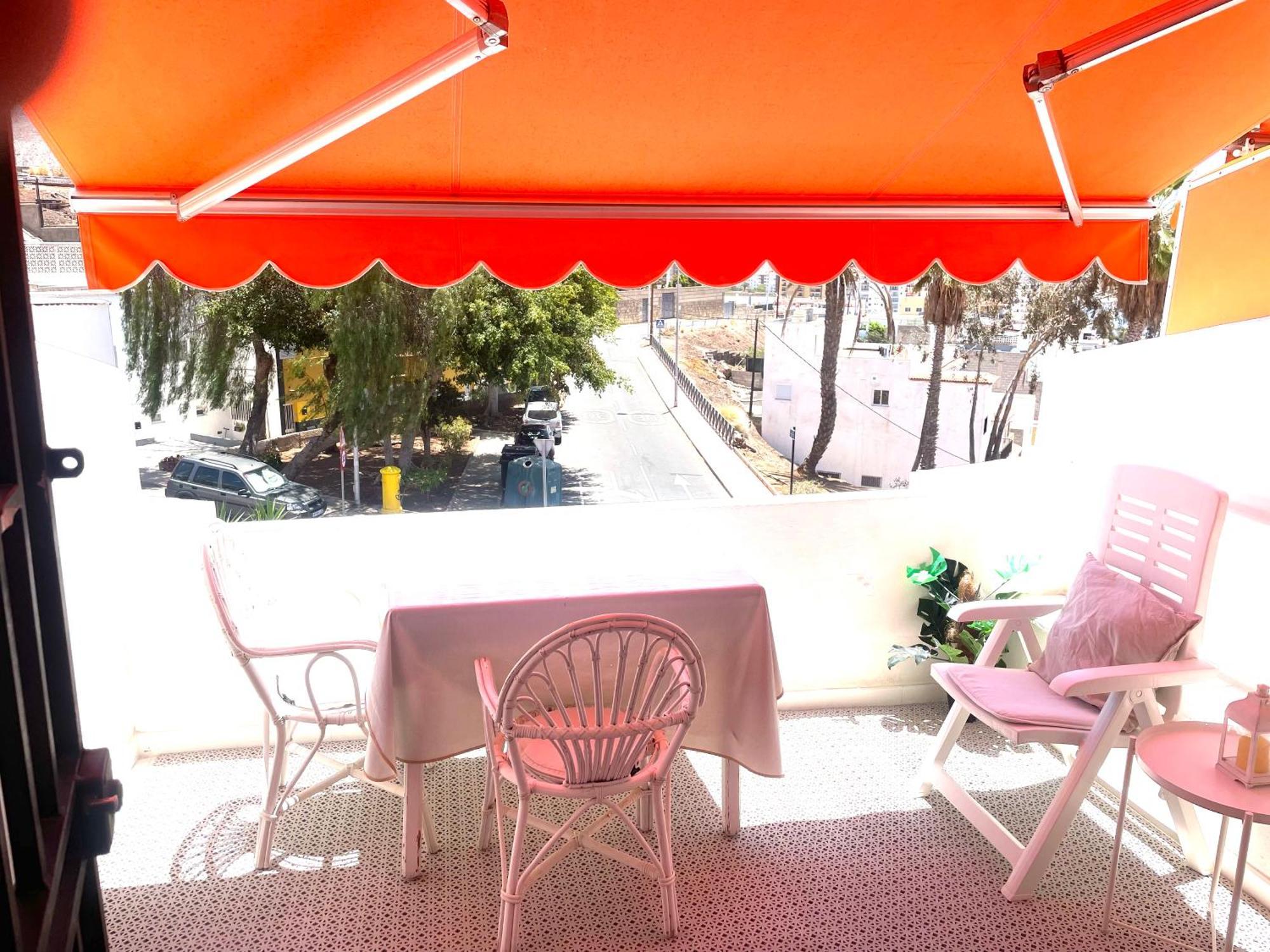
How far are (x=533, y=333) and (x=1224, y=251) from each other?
372 centimetres

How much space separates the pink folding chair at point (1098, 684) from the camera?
10.4ft

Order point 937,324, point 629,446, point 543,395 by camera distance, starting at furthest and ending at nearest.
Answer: point 937,324
point 543,395
point 629,446

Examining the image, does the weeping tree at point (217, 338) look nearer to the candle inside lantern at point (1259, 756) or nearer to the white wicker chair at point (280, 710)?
the white wicker chair at point (280, 710)

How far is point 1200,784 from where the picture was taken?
2.57 m

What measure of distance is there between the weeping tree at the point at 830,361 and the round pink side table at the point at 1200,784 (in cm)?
339

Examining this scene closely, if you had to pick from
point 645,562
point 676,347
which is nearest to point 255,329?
point 676,347

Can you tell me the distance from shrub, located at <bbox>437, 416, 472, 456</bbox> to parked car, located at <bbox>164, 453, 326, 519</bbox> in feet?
2.82

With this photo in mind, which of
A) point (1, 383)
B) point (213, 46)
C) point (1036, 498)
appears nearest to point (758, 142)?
point (213, 46)

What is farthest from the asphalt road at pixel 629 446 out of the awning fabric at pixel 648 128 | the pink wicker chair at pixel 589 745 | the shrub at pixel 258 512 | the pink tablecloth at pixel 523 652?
the pink wicker chair at pixel 589 745

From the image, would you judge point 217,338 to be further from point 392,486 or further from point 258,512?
point 392,486

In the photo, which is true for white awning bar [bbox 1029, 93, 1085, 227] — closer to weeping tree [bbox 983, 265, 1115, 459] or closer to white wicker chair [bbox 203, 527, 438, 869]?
weeping tree [bbox 983, 265, 1115, 459]

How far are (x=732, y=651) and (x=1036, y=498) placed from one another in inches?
86.0

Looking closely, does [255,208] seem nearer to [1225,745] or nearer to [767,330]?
[767,330]

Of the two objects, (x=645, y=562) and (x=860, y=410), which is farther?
(x=860, y=410)
